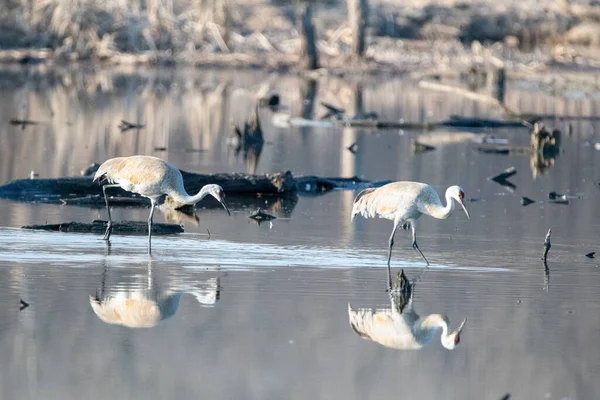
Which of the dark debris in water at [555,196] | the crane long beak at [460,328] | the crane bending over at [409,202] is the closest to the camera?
the crane long beak at [460,328]

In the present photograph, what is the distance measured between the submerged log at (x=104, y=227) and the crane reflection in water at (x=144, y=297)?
6.33 ft

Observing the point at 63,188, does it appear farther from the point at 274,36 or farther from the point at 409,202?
the point at 274,36

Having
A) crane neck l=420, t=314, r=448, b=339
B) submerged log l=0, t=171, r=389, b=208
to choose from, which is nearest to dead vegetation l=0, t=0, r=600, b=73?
submerged log l=0, t=171, r=389, b=208

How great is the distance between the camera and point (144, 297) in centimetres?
1096

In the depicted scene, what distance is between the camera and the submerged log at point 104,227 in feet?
46.0

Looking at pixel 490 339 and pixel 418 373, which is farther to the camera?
pixel 490 339

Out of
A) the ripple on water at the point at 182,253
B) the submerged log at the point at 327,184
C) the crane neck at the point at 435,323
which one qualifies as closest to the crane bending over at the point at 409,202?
the ripple on water at the point at 182,253

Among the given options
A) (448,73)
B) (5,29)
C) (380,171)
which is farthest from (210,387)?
(5,29)

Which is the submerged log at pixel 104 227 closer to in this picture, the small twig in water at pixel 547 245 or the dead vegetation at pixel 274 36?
the small twig in water at pixel 547 245

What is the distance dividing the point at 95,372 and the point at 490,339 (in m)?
3.07

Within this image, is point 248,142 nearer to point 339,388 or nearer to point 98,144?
point 98,144

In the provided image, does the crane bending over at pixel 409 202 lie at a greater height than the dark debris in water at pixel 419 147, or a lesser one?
lesser

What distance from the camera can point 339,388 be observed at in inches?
343

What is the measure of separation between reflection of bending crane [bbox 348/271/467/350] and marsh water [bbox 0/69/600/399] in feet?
0.41
